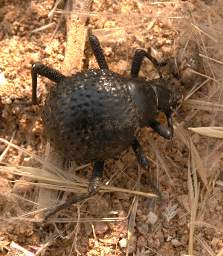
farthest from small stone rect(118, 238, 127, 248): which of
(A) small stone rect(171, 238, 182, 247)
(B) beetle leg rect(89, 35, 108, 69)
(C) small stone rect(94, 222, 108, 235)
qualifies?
(B) beetle leg rect(89, 35, 108, 69)

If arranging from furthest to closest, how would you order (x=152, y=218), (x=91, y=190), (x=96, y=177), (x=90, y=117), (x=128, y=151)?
Answer: (x=128, y=151)
(x=152, y=218)
(x=96, y=177)
(x=91, y=190)
(x=90, y=117)

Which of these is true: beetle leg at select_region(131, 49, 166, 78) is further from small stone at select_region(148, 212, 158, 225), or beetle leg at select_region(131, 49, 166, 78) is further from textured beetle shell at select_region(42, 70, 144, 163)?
small stone at select_region(148, 212, 158, 225)

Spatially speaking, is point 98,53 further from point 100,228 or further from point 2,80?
point 100,228

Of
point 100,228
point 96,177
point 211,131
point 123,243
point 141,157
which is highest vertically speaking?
point 211,131

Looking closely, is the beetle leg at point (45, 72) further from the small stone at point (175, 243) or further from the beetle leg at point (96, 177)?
the small stone at point (175, 243)

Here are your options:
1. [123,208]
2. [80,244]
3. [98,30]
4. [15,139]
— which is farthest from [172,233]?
[98,30]

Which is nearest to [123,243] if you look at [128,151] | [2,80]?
[128,151]

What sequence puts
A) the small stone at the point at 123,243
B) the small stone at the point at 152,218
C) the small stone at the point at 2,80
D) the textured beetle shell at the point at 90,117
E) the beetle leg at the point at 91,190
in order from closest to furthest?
1. the textured beetle shell at the point at 90,117
2. the beetle leg at the point at 91,190
3. the small stone at the point at 123,243
4. the small stone at the point at 152,218
5. the small stone at the point at 2,80

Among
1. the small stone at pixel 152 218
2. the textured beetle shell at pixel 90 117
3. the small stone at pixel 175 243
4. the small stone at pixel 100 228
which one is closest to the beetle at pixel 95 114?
the textured beetle shell at pixel 90 117

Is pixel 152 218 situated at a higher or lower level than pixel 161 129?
lower
